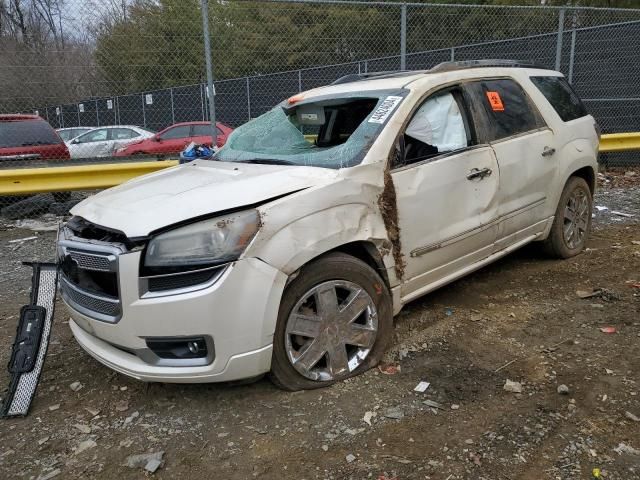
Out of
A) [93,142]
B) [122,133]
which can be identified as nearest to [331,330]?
[93,142]

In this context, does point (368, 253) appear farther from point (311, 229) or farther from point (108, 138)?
point (108, 138)

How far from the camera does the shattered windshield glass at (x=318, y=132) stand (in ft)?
10.7

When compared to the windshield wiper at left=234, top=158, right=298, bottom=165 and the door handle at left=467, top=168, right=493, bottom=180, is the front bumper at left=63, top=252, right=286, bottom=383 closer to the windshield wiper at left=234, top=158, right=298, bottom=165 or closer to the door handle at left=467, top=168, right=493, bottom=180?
the windshield wiper at left=234, top=158, right=298, bottom=165

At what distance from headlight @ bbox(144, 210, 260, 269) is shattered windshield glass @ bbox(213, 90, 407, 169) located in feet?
2.59

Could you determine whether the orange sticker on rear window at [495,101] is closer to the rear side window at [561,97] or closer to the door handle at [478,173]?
the door handle at [478,173]

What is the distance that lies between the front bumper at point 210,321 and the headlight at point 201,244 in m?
0.07

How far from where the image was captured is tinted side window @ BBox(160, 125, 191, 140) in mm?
15688

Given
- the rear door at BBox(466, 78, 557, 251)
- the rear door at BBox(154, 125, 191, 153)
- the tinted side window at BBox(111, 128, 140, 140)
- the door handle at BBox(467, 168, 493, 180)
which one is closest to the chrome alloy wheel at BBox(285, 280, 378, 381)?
the door handle at BBox(467, 168, 493, 180)

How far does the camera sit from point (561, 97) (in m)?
4.88

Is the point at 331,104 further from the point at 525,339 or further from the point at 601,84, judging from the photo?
the point at 601,84

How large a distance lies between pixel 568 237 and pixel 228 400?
3.57 metres

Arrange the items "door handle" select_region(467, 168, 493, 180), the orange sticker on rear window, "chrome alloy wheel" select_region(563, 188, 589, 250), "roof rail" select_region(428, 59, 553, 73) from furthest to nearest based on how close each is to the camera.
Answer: "chrome alloy wheel" select_region(563, 188, 589, 250) < the orange sticker on rear window < "roof rail" select_region(428, 59, 553, 73) < "door handle" select_region(467, 168, 493, 180)

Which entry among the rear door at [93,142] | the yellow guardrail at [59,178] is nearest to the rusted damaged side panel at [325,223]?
the yellow guardrail at [59,178]

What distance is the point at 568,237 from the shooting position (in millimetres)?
4992
